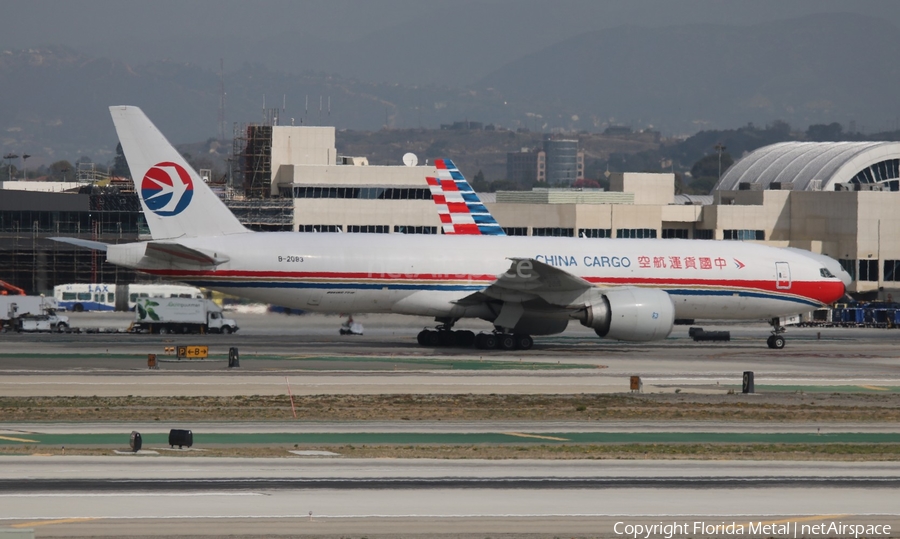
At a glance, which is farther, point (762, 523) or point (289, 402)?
point (289, 402)

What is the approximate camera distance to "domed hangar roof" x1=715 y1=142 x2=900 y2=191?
9225 centimetres

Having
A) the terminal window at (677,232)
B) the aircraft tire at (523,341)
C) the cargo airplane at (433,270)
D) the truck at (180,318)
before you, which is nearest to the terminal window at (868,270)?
the terminal window at (677,232)

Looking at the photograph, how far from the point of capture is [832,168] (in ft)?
308

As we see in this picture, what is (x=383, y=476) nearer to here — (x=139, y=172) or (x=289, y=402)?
(x=289, y=402)

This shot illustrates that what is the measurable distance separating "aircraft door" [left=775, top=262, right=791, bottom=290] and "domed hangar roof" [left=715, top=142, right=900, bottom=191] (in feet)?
142

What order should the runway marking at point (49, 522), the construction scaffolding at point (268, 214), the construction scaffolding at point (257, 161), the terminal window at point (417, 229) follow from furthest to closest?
the construction scaffolding at point (257, 161) < the construction scaffolding at point (268, 214) < the terminal window at point (417, 229) < the runway marking at point (49, 522)

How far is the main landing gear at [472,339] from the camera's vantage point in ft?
140

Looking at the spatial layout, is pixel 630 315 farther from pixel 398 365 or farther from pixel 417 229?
pixel 417 229

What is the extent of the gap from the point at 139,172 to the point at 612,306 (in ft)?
58.1

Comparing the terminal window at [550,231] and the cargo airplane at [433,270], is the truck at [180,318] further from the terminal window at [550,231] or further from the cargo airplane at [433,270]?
the terminal window at [550,231]

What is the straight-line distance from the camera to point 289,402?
90.1 ft

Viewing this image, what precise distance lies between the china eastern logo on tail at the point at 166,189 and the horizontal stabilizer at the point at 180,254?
6.03 ft

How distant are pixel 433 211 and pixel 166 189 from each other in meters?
45.0

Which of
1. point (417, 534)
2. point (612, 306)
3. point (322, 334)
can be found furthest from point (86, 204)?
point (417, 534)
